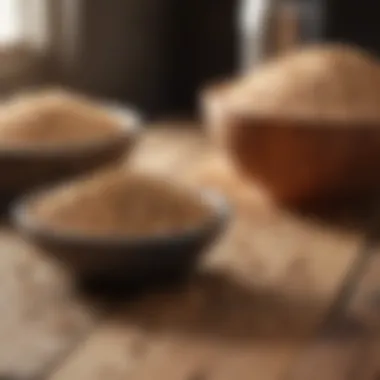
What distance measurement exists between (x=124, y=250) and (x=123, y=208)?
0.04 metres

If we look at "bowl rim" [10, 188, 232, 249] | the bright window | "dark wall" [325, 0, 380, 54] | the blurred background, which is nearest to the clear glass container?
the blurred background

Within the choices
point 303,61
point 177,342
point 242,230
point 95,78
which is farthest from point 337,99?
point 95,78

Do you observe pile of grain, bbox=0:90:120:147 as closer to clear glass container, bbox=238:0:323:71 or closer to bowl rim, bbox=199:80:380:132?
bowl rim, bbox=199:80:380:132

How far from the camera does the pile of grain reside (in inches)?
39.1

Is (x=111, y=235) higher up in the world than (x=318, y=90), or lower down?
lower down


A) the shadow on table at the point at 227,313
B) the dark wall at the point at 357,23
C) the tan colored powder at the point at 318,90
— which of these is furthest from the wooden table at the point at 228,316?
the dark wall at the point at 357,23

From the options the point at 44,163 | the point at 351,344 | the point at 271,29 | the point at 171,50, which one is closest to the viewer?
Answer: the point at 351,344

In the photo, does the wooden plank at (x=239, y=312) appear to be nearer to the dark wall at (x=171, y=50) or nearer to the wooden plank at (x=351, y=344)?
the wooden plank at (x=351, y=344)

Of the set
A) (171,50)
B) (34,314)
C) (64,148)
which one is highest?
(171,50)

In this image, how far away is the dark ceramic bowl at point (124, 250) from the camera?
770mm

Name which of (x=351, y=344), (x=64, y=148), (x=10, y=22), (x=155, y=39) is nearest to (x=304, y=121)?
(x=64, y=148)

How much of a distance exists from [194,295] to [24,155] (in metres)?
0.26

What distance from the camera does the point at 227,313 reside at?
30.5 inches

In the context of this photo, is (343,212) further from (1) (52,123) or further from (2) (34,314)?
(2) (34,314)
